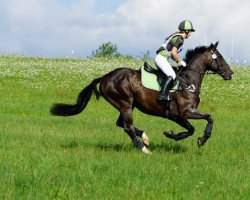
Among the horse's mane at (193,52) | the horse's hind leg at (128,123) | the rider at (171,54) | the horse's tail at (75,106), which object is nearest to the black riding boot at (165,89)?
the rider at (171,54)

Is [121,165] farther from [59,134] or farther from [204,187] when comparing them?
[59,134]

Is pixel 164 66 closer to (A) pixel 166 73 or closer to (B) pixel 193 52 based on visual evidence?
(A) pixel 166 73

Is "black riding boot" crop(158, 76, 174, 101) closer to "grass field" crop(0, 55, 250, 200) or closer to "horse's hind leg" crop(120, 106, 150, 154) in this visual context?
"horse's hind leg" crop(120, 106, 150, 154)

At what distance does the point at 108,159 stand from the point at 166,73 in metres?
2.97

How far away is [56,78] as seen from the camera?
3438 centimetres

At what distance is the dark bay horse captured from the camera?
41.6 feet

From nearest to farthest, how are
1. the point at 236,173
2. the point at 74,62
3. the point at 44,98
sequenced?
the point at 236,173 < the point at 44,98 < the point at 74,62

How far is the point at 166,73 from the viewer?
499 inches

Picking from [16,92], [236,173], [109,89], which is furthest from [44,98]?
[236,173]

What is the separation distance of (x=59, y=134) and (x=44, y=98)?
1246 cm

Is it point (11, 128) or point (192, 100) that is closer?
point (192, 100)

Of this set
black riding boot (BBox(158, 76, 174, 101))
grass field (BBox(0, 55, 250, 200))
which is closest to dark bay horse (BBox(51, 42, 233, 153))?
black riding boot (BBox(158, 76, 174, 101))

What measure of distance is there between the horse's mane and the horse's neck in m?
0.22

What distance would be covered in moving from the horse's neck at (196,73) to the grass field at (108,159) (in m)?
1.64
